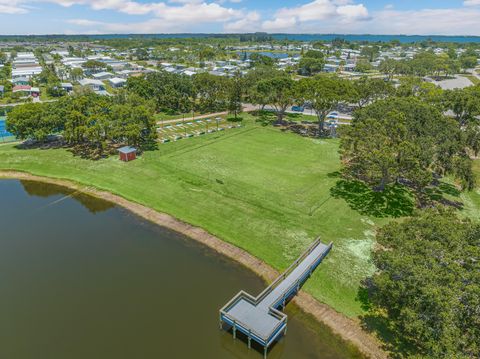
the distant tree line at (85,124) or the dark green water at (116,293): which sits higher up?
the distant tree line at (85,124)

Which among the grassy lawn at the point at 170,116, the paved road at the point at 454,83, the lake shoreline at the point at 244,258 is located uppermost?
the paved road at the point at 454,83

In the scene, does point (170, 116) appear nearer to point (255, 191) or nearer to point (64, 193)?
point (64, 193)

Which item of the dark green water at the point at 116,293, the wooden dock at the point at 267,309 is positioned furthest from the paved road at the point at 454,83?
the dark green water at the point at 116,293

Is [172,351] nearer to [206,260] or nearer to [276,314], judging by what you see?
[276,314]

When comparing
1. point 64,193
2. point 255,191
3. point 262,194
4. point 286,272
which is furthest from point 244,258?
point 64,193

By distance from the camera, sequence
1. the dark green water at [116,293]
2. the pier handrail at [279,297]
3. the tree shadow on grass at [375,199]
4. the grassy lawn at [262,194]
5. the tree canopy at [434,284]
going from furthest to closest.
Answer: the tree shadow on grass at [375,199]
the grassy lawn at [262,194]
the pier handrail at [279,297]
the dark green water at [116,293]
the tree canopy at [434,284]

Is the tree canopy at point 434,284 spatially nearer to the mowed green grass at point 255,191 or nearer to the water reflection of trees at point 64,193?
the mowed green grass at point 255,191

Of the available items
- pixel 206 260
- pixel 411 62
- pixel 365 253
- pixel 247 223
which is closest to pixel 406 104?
pixel 365 253
